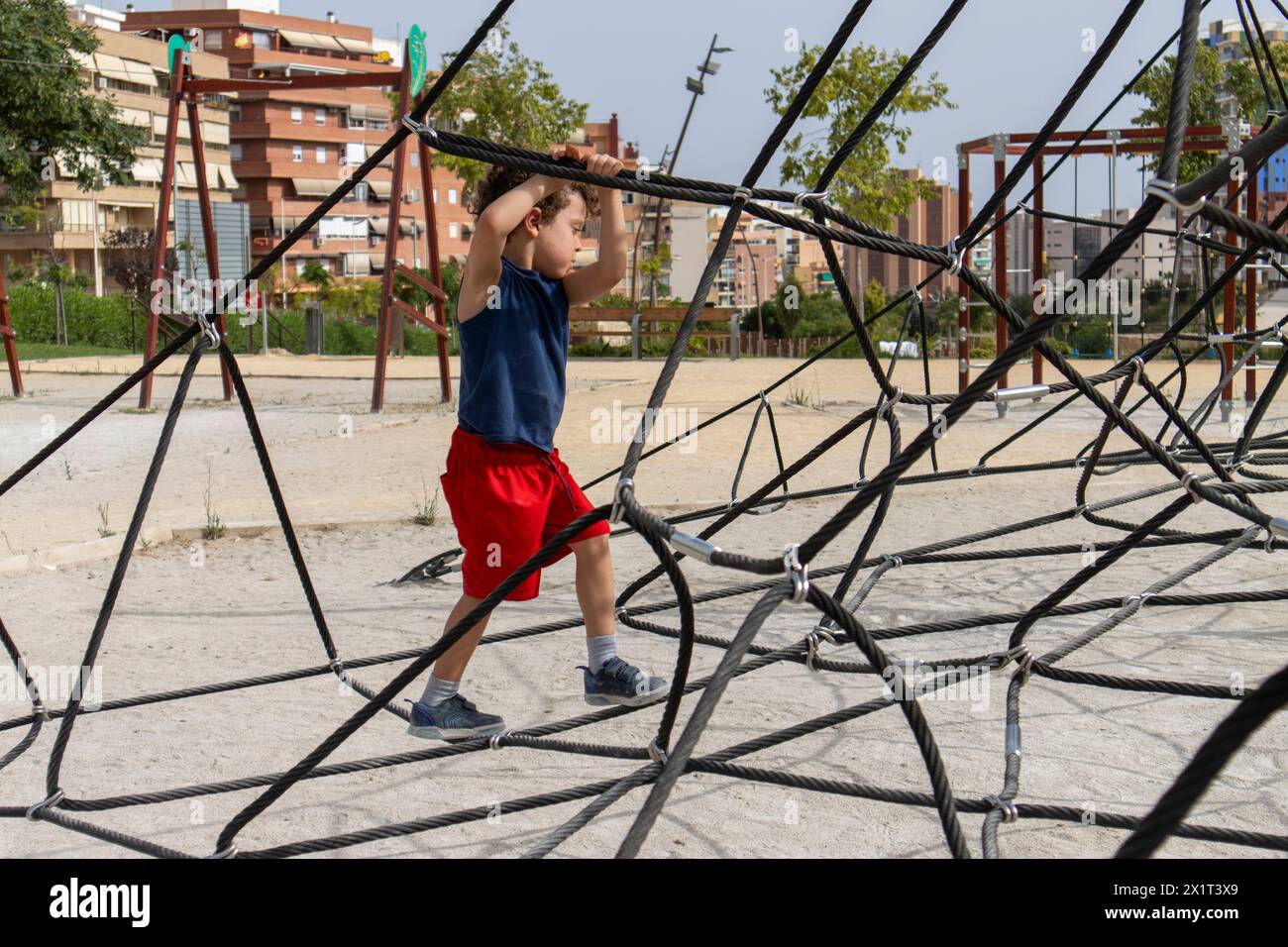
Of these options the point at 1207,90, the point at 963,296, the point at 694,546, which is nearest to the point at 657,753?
the point at 694,546

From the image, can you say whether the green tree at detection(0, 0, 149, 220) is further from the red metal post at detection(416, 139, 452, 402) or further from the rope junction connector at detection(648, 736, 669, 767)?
the rope junction connector at detection(648, 736, 669, 767)

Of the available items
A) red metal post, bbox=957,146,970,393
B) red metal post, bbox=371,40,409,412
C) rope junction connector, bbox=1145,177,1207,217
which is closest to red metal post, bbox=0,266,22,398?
red metal post, bbox=371,40,409,412

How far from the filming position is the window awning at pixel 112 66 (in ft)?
147

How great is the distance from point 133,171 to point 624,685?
45642mm

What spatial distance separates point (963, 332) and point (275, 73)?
52.9 m

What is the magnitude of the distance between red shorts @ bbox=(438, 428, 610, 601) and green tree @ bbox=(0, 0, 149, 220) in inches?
788

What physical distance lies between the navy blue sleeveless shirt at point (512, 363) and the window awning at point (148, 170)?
45849 millimetres

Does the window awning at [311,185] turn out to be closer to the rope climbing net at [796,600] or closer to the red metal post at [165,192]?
the red metal post at [165,192]

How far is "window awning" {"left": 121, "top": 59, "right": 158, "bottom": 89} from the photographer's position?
46344mm

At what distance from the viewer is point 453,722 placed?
2.69 metres

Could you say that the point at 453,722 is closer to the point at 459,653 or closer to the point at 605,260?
the point at 459,653
